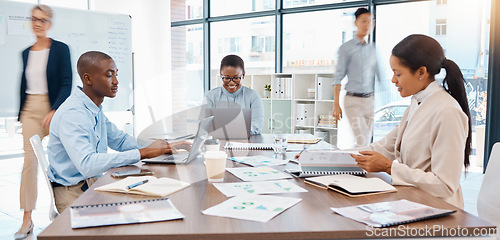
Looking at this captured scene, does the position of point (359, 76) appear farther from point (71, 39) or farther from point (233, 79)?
point (71, 39)

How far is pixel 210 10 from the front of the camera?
6.61m

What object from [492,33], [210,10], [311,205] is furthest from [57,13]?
[492,33]

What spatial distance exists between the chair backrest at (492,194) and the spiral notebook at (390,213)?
600mm

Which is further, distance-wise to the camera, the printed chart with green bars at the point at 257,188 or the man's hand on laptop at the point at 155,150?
the man's hand on laptop at the point at 155,150

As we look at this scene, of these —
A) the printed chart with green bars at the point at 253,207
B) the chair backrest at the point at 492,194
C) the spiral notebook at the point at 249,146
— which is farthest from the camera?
the spiral notebook at the point at 249,146

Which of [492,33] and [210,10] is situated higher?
[210,10]

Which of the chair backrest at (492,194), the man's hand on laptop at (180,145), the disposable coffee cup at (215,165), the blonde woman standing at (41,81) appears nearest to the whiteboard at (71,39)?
the blonde woman standing at (41,81)

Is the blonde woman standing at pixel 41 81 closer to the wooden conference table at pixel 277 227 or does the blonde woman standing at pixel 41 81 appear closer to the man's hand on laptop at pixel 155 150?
the man's hand on laptop at pixel 155 150

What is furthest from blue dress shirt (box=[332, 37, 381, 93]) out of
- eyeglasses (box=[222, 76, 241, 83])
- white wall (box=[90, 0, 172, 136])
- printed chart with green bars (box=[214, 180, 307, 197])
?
white wall (box=[90, 0, 172, 136])

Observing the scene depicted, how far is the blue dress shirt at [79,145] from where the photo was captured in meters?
1.81

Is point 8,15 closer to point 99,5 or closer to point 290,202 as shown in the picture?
point 99,5

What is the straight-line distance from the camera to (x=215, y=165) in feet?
5.06

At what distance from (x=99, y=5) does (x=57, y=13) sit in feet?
4.90

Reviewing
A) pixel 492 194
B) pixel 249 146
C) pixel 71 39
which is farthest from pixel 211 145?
pixel 71 39
